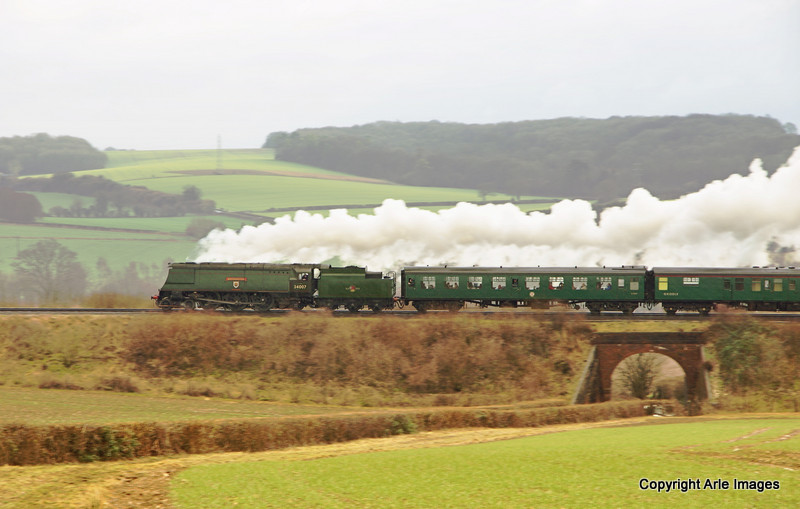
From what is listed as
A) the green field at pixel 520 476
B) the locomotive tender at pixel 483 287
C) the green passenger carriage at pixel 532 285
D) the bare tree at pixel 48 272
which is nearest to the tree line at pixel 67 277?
the bare tree at pixel 48 272

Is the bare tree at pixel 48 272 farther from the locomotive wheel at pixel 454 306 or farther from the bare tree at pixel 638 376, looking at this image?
the bare tree at pixel 638 376

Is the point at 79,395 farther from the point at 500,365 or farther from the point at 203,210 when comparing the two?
the point at 203,210

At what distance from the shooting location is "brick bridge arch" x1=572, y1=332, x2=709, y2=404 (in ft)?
157

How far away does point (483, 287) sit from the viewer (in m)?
52.4

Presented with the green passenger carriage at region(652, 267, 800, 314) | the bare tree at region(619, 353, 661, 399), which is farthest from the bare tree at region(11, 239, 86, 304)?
the green passenger carriage at region(652, 267, 800, 314)

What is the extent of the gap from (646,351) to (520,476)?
28.5 m

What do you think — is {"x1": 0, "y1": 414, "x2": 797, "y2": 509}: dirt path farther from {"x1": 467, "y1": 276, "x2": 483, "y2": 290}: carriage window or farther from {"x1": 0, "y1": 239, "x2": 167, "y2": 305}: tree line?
{"x1": 0, "y1": 239, "x2": 167, "y2": 305}: tree line

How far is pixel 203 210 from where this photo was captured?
183000mm

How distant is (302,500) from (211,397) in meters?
25.2

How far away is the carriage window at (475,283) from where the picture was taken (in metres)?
52.3

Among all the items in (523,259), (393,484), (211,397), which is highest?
(523,259)

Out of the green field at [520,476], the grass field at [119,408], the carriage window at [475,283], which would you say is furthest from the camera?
the carriage window at [475,283]

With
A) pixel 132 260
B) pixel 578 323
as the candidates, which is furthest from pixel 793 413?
pixel 132 260

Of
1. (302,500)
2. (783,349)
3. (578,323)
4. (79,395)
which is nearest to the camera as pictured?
(302,500)
